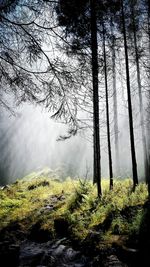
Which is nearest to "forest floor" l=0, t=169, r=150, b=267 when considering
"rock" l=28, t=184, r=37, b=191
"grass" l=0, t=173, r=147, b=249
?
"grass" l=0, t=173, r=147, b=249

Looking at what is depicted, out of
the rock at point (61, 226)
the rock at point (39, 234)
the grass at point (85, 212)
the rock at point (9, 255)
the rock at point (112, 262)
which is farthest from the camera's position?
the rock at point (61, 226)

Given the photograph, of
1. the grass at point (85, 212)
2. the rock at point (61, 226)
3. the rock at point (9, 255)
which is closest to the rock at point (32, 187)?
the grass at point (85, 212)

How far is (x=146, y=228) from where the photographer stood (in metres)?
5.99

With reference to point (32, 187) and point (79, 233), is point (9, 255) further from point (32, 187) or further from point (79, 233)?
point (32, 187)

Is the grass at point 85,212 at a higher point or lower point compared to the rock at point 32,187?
lower

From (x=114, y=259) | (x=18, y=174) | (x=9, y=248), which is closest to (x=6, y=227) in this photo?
(x=9, y=248)

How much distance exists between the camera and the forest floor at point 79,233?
555cm

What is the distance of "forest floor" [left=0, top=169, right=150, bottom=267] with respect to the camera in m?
5.55

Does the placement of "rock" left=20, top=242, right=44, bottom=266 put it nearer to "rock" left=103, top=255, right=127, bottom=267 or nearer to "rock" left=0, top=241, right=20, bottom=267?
"rock" left=0, top=241, right=20, bottom=267

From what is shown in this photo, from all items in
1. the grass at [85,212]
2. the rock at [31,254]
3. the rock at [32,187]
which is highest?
the rock at [32,187]

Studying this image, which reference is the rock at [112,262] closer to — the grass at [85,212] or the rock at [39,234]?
the grass at [85,212]

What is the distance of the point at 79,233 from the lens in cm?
707

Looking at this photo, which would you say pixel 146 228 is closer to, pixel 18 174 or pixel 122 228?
pixel 122 228

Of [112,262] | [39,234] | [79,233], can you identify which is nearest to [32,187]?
[39,234]
